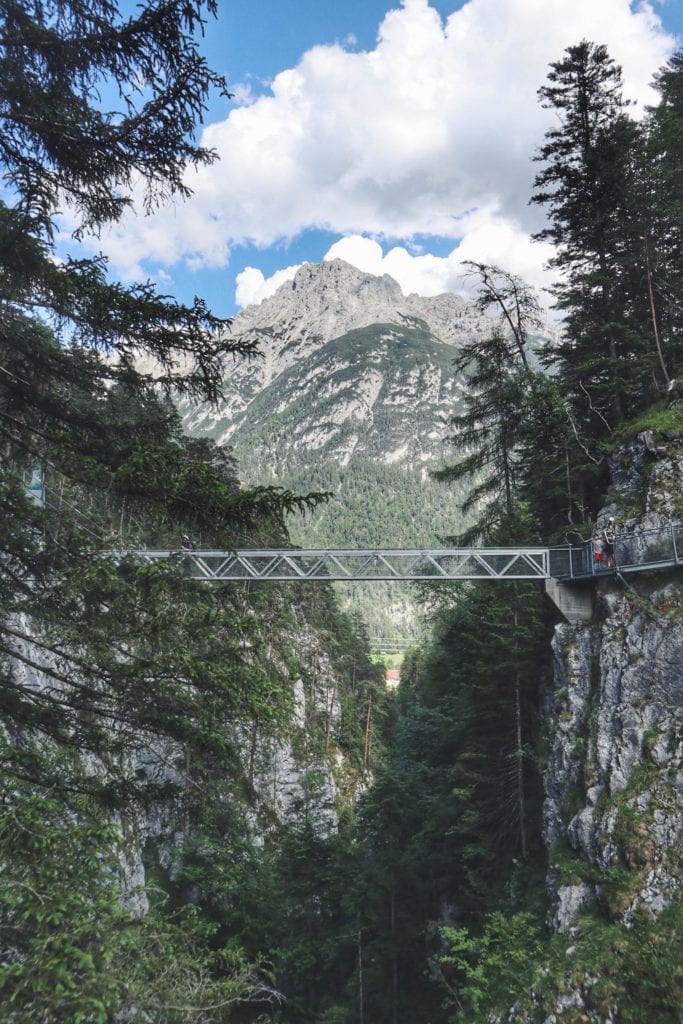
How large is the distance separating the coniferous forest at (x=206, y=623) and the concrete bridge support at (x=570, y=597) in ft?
3.30

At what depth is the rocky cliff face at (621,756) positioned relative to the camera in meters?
9.95

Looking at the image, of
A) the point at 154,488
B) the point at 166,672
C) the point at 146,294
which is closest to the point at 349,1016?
the point at 166,672

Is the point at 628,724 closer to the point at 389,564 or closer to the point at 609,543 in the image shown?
the point at 609,543

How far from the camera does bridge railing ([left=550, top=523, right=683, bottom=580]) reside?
1230cm

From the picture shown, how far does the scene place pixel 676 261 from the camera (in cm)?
2031

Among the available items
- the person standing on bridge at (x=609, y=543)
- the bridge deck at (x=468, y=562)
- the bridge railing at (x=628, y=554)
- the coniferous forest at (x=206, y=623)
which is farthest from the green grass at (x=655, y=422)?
the bridge deck at (x=468, y=562)

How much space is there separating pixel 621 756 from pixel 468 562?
587 cm

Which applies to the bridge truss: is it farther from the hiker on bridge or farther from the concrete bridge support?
the hiker on bridge

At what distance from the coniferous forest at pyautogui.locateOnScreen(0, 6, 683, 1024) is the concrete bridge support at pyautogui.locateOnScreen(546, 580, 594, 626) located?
1.01m

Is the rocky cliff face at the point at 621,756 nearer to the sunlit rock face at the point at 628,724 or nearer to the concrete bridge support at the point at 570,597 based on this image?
the sunlit rock face at the point at 628,724

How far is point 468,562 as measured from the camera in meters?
15.6

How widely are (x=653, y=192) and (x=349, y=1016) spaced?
88.3ft

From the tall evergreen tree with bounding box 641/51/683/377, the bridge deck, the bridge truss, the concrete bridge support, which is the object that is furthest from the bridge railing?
the tall evergreen tree with bounding box 641/51/683/377

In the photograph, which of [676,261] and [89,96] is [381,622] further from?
[89,96]
